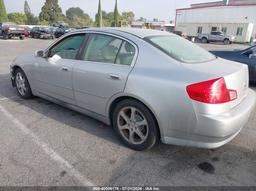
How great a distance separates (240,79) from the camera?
274 centimetres

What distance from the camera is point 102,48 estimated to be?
3.28 m

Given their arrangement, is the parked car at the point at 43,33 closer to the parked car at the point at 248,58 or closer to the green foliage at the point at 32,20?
the parked car at the point at 248,58

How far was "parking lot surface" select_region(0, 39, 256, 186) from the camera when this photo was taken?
8.08 feet

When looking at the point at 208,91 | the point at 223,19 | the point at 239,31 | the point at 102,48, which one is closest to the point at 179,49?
the point at 208,91

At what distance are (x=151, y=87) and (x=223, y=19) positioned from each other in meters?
44.7

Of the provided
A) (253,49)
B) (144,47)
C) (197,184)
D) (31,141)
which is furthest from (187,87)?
(253,49)

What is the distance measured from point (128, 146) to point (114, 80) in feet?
3.07

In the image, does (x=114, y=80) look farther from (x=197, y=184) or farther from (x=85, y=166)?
(x=197, y=184)

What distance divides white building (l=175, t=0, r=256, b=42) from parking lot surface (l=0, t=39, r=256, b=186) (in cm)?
4026

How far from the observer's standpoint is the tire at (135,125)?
9.06ft

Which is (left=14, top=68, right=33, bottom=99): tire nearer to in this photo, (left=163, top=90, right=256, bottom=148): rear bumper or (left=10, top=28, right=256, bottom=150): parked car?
(left=10, top=28, right=256, bottom=150): parked car

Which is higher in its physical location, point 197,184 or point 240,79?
point 240,79

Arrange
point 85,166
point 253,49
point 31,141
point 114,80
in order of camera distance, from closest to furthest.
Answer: point 85,166 → point 114,80 → point 31,141 → point 253,49

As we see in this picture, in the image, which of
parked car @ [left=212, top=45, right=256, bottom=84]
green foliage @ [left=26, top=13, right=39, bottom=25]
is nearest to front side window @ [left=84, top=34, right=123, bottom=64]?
parked car @ [left=212, top=45, right=256, bottom=84]
